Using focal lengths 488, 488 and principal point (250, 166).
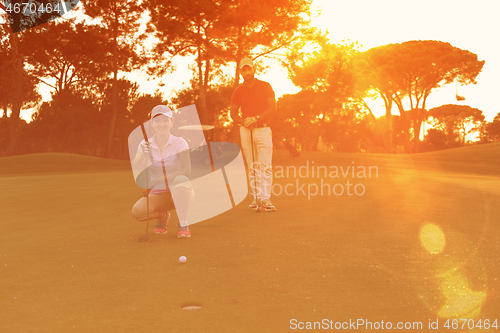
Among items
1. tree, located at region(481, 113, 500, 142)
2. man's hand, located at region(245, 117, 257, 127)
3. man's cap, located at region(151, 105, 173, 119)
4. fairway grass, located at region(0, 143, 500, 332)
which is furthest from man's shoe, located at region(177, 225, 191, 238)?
tree, located at region(481, 113, 500, 142)

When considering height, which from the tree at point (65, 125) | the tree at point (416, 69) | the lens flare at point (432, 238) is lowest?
the lens flare at point (432, 238)

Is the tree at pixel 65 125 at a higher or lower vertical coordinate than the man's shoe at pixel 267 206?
higher

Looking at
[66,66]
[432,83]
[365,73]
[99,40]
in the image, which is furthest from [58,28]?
[432,83]

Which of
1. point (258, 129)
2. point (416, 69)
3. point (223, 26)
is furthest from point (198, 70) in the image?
point (258, 129)

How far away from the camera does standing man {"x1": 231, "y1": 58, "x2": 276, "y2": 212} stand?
24.2 feet

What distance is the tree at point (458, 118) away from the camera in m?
76.1

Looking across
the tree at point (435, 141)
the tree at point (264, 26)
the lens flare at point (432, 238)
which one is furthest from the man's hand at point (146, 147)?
the tree at point (435, 141)

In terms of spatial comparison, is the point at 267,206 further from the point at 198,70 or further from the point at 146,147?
the point at 198,70

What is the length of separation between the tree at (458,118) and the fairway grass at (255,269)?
7381cm

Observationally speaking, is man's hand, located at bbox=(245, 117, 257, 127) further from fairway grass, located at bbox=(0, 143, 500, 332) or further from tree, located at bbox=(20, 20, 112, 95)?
tree, located at bbox=(20, 20, 112, 95)

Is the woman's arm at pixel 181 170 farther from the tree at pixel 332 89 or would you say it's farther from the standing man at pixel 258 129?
the tree at pixel 332 89

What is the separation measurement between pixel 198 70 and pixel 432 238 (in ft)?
107

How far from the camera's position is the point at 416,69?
4672cm

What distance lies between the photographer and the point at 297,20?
30547mm
